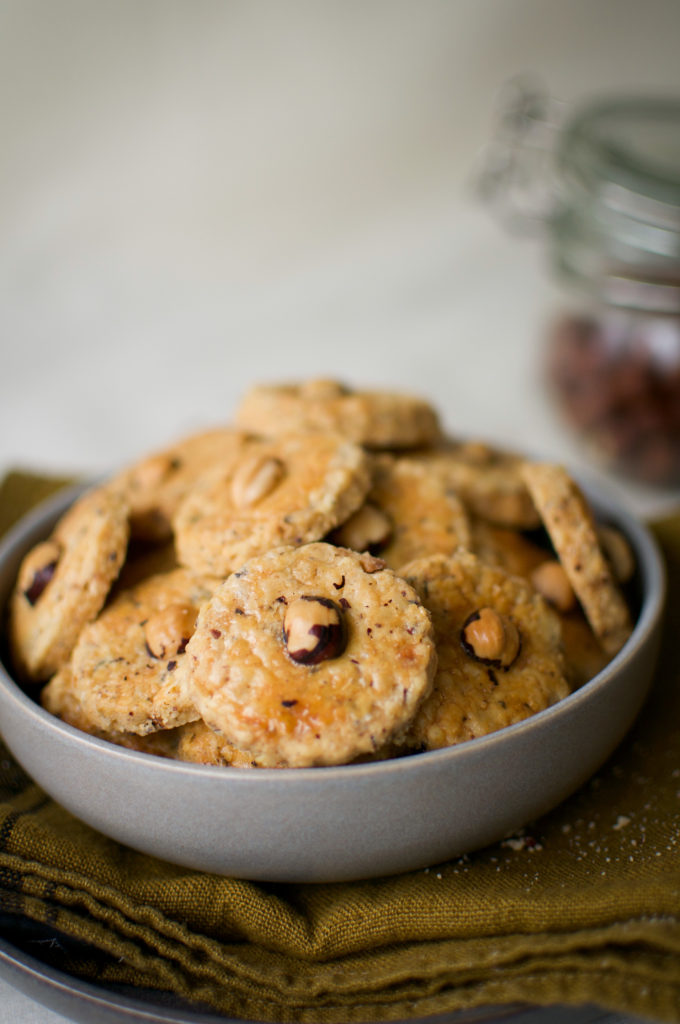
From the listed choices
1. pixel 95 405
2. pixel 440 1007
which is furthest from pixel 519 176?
pixel 440 1007

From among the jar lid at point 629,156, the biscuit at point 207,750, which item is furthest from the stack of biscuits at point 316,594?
the jar lid at point 629,156

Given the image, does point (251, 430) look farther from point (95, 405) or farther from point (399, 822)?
point (95, 405)

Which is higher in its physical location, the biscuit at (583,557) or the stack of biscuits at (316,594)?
the stack of biscuits at (316,594)

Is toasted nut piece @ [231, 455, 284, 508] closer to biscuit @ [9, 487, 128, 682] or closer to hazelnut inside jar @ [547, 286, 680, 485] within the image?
biscuit @ [9, 487, 128, 682]

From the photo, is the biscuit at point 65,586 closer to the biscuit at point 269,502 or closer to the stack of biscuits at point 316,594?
the stack of biscuits at point 316,594

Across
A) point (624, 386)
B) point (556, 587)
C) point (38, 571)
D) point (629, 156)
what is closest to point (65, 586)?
point (38, 571)

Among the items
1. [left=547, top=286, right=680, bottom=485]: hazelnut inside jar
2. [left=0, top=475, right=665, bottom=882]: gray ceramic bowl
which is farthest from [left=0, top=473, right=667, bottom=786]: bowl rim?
[left=547, top=286, right=680, bottom=485]: hazelnut inside jar

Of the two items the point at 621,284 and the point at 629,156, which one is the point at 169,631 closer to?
the point at 621,284
